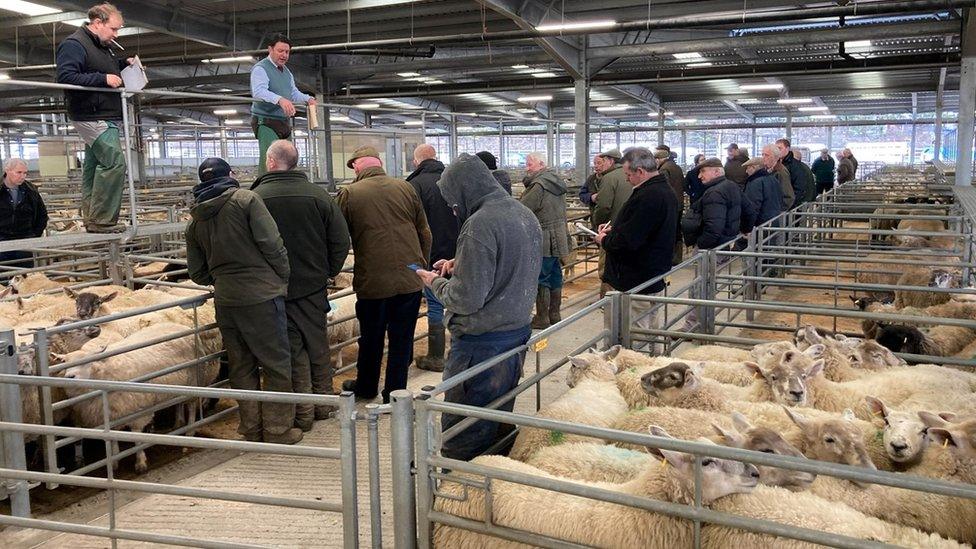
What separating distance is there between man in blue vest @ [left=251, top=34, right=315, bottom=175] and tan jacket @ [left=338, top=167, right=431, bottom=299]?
1.09 metres

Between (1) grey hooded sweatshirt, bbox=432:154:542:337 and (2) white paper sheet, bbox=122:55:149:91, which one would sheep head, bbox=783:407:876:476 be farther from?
(2) white paper sheet, bbox=122:55:149:91

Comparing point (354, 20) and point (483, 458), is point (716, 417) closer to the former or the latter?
point (483, 458)

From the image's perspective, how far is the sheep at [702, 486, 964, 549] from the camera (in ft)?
8.59

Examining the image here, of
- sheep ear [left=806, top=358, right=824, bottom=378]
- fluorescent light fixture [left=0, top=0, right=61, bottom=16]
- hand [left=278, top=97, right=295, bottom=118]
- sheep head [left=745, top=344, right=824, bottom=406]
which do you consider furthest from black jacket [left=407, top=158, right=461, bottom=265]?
fluorescent light fixture [left=0, top=0, right=61, bottom=16]

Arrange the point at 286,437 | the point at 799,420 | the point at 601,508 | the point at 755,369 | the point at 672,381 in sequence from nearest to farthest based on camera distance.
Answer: the point at 601,508
the point at 799,420
the point at 672,381
the point at 755,369
the point at 286,437

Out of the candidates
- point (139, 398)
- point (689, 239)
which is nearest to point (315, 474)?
point (139, 398)

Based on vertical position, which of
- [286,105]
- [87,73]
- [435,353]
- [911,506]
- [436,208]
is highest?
[87,73]

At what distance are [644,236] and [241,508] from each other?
3.35 m

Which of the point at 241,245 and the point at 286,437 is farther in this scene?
the point at 286,437

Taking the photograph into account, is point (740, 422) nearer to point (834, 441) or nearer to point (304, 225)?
point (834, 441)

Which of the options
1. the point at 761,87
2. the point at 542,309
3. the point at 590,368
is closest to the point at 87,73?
the point at 590,368

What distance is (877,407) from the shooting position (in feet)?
12.6

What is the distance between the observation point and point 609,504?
2885 millimetres

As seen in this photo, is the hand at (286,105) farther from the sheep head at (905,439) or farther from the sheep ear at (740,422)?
the sheep head at (905,439)
